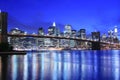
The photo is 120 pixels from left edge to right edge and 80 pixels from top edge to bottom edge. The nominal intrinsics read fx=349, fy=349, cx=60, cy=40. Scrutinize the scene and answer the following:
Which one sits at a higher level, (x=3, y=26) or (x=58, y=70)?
(x=3, y=26)

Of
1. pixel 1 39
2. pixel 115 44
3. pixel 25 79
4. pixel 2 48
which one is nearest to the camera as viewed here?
pixel 25 79

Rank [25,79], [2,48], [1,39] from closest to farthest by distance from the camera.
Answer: [25,79]
[2,48]
[1,39]

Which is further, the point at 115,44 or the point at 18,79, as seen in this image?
the point at 115,44

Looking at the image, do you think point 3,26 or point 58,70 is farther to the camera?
point 3,26

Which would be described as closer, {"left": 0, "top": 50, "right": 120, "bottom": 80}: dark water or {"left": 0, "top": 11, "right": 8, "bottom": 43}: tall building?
{"left": 0, "top": 50, "right": 120, "bottom": 80}: dark water

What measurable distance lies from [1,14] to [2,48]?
1354cm

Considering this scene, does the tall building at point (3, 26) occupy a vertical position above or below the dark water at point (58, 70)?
above

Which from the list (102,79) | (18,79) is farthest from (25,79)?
(102,79)

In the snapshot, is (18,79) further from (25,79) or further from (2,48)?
(2,48)

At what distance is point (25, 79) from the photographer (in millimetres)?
14383

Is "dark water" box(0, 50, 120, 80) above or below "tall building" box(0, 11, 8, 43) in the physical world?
below

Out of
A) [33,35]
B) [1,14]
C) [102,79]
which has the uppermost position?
[1,14]

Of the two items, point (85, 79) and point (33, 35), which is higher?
point (33, 35)

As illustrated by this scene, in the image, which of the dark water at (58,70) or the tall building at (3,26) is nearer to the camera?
the dark water at (58,70)
